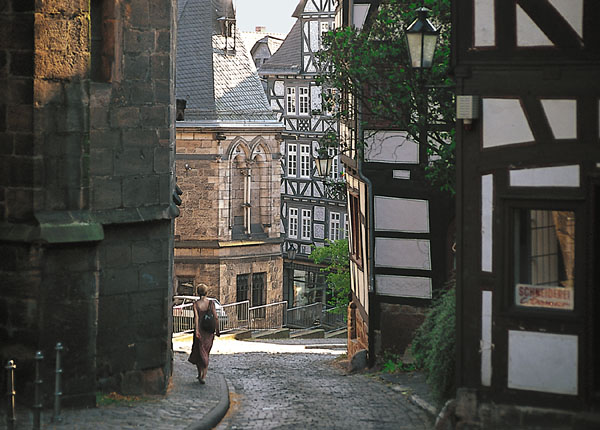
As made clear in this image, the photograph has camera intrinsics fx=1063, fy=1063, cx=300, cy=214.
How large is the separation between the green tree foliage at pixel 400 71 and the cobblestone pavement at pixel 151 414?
4185 mm

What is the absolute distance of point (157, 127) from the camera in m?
13.6

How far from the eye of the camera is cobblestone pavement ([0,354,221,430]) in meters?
11.6

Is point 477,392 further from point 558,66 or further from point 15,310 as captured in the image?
point 15,310

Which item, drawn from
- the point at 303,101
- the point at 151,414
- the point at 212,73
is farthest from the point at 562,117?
the point at 303,101

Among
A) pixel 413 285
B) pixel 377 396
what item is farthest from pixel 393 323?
pixel 377 396

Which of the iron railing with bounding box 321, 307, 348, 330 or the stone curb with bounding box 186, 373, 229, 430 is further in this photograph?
the iron railing with bounding box 321, 307, 348, 330

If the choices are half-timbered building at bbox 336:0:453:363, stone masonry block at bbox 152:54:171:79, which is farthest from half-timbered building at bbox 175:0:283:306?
stone masonry block at bbox 152:54:171:79

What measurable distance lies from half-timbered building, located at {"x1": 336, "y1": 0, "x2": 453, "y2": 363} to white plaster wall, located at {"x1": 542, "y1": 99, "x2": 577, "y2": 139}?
6.56 metres

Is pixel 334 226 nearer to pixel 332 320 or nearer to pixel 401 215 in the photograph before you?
pixel 332 320

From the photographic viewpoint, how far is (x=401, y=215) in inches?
673

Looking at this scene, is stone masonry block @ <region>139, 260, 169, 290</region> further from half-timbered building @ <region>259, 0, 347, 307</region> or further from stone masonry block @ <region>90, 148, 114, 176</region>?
half-timbered building @ <region>259, 0, 347, 307</region>

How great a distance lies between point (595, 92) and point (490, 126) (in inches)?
41.0

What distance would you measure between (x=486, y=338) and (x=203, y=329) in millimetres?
5605

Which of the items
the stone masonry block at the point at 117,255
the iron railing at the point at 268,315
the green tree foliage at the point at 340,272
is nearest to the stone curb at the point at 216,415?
the stone masonry block at the point at 117,255
